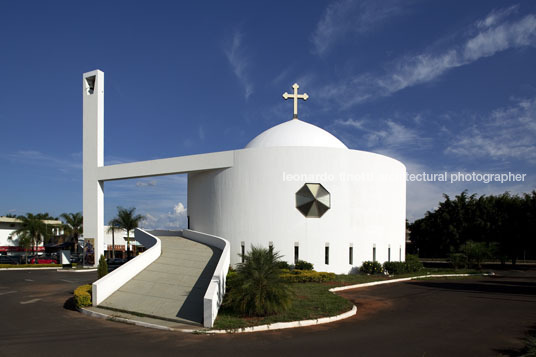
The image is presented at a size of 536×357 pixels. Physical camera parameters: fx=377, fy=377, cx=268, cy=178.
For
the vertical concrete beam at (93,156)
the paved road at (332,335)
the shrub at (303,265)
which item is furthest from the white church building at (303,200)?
the paved road at (332,335)

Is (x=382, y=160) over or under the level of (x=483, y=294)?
over

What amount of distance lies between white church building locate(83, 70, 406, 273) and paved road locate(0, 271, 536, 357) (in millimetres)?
7387

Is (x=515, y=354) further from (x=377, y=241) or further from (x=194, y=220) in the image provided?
(x=194, y=220)

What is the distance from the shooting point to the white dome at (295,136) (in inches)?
1003

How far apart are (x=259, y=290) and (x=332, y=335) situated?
2.54 m

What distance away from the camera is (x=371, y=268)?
22781 mm

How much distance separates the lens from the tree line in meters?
36.6

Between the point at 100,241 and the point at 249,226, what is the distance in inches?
540

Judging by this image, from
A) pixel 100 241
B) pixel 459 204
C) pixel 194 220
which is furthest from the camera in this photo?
pixel 459 204

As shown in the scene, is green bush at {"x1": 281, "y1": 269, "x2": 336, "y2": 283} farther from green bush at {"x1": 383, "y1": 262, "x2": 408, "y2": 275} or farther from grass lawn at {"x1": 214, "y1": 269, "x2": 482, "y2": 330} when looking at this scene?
green bush at {"x1": 383, "y1": 262, "x2": 408, "y2": 275}

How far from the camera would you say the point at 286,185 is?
881 inches

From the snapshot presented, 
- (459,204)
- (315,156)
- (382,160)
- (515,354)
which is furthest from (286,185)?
(459,204)

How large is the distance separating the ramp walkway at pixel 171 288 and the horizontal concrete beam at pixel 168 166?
5959mm

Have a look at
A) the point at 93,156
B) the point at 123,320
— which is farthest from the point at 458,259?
the point at 93,156
